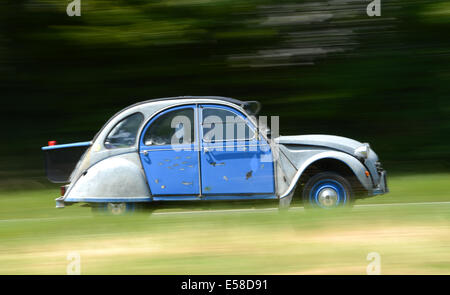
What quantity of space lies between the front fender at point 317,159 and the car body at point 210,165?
0.01 meters

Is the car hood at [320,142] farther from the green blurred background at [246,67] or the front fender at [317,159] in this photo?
the green blurred background at [246,67]

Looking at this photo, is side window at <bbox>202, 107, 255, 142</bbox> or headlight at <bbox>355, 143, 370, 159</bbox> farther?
headlight at <bbox>355, 143, 370, 159</bbox>

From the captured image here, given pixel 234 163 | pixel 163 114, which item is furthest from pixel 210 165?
pixel 163 114

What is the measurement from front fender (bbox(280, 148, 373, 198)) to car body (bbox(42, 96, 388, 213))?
0.01 meters

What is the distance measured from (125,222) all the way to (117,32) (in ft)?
17.8

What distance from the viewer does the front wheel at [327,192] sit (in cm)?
700

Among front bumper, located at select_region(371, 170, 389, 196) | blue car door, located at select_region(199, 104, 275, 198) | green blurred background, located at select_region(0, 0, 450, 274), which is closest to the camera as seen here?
blue car door, located at select_region(199, 104, 275, 198)

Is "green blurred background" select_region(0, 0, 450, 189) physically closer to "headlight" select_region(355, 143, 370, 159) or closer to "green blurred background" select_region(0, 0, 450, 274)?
"green blurred background" select_region(0, 0, 450, 274)

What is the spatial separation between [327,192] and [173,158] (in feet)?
6.03

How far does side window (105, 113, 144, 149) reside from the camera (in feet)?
23.7

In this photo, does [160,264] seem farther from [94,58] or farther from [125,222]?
[94,58]

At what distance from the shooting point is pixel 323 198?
707 centimetres

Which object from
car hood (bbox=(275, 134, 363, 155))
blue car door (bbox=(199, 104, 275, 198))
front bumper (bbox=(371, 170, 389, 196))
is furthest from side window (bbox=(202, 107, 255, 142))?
front bumper (bbox=(371, 170, 389, 196))

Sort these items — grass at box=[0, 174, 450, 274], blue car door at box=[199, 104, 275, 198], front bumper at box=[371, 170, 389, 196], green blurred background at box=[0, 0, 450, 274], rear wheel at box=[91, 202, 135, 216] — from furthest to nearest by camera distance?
green blurred background at box=[0, 0, 450, 274], front bumper at box=[371, 170, 389, 196], rear wheel at box=[91, 202, 135, 216], blue car door at box=[199, 104, 275, 198], grass at box=[0, 174, 450, 274]
